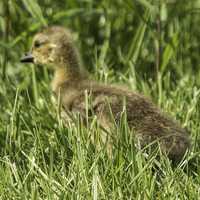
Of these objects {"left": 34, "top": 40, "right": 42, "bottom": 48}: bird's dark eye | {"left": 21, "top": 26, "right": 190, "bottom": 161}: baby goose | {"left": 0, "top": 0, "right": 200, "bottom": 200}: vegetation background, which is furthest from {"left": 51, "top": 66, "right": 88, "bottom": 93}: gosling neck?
{"left": 34, "top": 40, "right": 42, "bottom": 48}: bird's dark eye

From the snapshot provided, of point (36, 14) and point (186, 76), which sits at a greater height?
point (36, 14)

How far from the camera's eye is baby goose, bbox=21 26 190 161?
4.20 meters

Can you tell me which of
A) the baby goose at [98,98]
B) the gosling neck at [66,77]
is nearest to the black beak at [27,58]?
the baby goose at [98,98]

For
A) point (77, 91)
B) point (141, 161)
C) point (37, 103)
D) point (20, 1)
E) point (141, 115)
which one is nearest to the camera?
point (141, 161)

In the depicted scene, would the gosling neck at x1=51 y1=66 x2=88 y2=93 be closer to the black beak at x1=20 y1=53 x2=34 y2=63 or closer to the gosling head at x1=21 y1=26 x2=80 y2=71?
the gosling head at x1=21 y1=26 x2=80 y2=71

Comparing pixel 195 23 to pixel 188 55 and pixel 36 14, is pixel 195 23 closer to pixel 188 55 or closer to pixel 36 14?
pixel 188 55

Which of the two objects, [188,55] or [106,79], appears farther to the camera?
[188,55]

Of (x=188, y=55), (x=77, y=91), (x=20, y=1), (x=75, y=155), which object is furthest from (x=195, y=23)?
(x=75, y=155)

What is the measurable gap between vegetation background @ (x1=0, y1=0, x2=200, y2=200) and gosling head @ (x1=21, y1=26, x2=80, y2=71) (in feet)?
0.29

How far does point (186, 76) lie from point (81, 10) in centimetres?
79

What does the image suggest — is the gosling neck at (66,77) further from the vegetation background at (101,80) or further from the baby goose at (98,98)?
the vegetation background at (101,80)

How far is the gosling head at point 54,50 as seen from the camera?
5266 millimetres

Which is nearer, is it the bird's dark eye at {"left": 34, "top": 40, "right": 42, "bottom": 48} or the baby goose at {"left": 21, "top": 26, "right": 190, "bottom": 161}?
the baby goose at {"left": 21, "top": 26, "right": 190, "bottom": 161}

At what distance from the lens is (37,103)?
517cm
